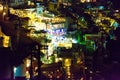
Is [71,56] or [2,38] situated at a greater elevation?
[2,38]

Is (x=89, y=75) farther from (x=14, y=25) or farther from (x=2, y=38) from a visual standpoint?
(x=14, y=25)

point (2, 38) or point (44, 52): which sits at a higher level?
point (2, 38)

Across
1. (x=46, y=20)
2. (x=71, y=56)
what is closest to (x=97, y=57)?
(x=71, y=56)

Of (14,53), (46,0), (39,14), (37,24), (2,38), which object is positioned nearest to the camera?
(14,53)

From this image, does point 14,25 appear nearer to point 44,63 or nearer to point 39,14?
point 44,63

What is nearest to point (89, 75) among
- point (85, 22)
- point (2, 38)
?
point (2, 38)

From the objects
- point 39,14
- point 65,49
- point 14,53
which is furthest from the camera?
point 39,14

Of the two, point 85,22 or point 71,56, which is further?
point 85,22

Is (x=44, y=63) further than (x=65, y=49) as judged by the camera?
No

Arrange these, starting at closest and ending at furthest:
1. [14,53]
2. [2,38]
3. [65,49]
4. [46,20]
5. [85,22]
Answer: [14,53] → [2,38] → [65,49] → [46,20] → [85,22]
